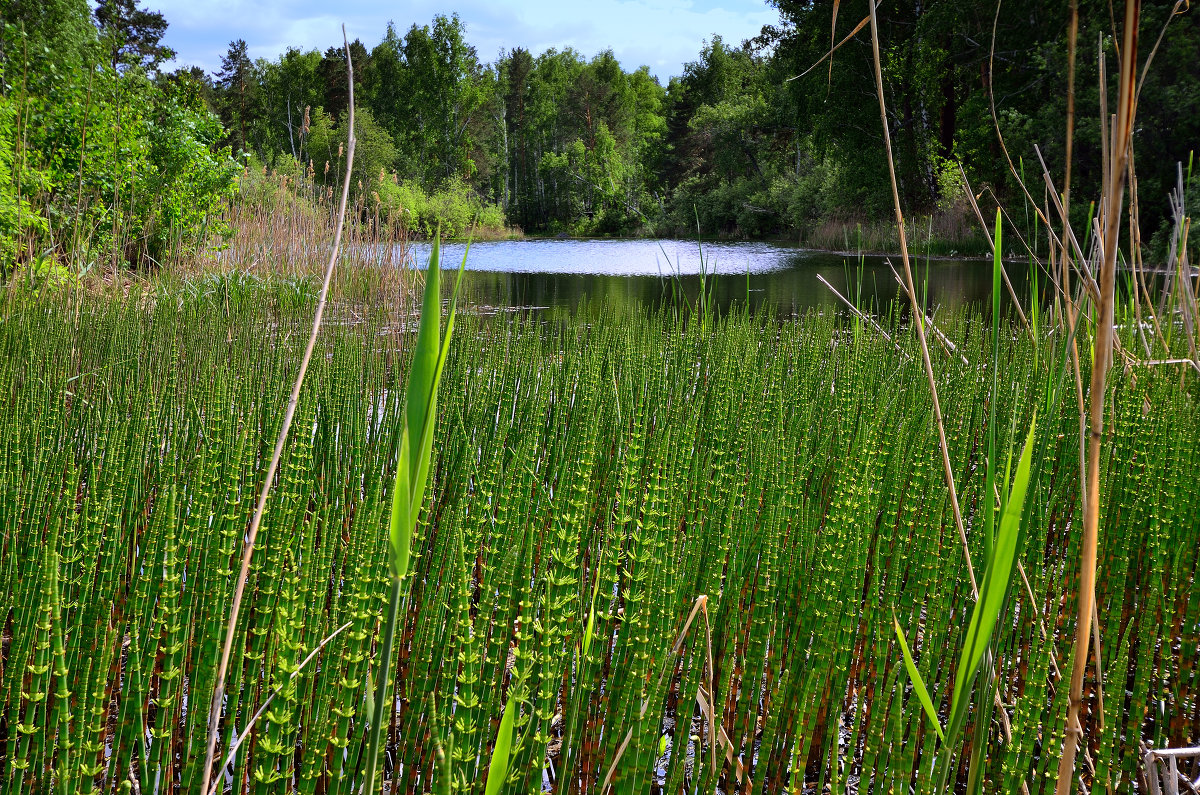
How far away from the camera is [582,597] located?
171cm

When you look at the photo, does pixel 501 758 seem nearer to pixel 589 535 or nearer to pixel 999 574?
pixel 999 574

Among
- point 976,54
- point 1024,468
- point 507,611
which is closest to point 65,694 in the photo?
point 507,611

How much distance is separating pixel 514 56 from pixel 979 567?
151 feet

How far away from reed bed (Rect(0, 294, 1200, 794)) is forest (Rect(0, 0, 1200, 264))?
727mm

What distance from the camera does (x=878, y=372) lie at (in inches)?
140

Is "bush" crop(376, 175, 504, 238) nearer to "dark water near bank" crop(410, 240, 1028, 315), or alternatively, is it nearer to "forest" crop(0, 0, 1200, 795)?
"dark water near bank" crop(410, 240, 1028, 315)

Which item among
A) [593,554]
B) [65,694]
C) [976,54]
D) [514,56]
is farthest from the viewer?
[514,56]

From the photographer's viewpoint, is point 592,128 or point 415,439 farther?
point 592,128

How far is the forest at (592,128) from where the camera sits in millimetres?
6410

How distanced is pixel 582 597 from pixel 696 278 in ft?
39.5

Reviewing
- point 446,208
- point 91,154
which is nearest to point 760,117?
point 446,208

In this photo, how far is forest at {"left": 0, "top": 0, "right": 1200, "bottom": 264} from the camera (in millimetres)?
6410

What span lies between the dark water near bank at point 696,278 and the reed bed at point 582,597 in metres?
4.34

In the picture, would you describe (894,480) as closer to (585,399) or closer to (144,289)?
(585,399)
